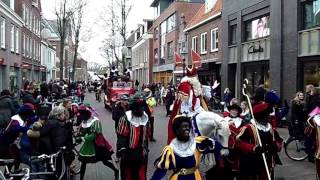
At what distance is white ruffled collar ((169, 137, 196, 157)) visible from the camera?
16.9 ft

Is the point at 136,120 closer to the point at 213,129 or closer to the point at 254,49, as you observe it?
the point at 213,129

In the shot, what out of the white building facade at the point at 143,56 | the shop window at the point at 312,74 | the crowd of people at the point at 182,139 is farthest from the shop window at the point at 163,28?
the crowd of people at the point at 182,139

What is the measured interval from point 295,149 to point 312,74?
6.55 m

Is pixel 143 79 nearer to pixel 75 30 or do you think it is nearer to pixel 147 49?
pixel 147 49

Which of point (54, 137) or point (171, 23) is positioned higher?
point (171, 23)

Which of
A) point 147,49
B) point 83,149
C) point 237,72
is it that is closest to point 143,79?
point 147,49

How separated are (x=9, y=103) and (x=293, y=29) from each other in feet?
36.2

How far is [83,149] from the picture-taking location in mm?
8562

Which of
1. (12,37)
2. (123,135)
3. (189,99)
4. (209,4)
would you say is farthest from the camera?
(12,37)

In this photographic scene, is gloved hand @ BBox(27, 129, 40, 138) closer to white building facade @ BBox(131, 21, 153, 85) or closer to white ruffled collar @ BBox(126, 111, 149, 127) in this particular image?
white ruffled collar @ BBox(126, 111, 149, 127)

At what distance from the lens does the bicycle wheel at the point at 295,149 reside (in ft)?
38.0

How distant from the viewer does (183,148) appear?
518 centimetres

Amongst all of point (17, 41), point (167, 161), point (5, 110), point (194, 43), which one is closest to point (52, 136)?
point (167, 161)

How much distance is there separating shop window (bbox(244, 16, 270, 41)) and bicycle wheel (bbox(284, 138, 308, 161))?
1030cm
